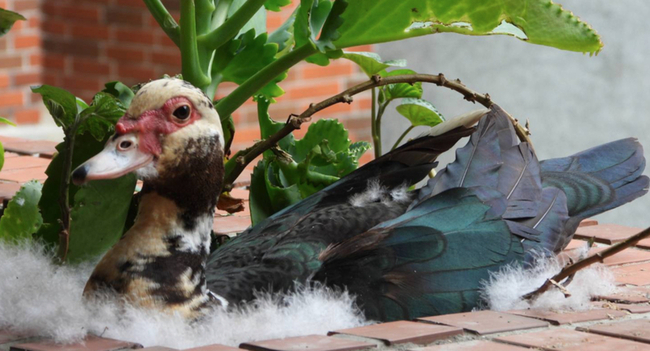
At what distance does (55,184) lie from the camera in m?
2.25

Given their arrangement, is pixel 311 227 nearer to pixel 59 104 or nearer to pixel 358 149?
pixel 59 104

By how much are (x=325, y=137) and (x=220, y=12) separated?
1.48 ft

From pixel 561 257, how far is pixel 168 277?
3.60ft

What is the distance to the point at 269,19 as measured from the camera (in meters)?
5.21

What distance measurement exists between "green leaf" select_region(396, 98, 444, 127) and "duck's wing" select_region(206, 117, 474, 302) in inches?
14.0

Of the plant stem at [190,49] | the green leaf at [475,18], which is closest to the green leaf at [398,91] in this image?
the green leaf at [475,18]

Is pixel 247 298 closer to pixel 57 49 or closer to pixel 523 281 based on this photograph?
pixel 523 281

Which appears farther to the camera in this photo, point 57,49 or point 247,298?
point 57,49

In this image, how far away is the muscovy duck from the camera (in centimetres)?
188

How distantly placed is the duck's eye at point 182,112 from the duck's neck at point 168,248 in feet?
0.26

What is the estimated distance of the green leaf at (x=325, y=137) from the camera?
2.72 m

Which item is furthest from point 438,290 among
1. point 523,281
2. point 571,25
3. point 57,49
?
point 57,49

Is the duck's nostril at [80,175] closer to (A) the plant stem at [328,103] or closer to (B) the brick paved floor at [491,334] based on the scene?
(B) the brick paved floor at [491,334]

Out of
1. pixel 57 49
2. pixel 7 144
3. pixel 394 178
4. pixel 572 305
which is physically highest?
pixel 57 49
